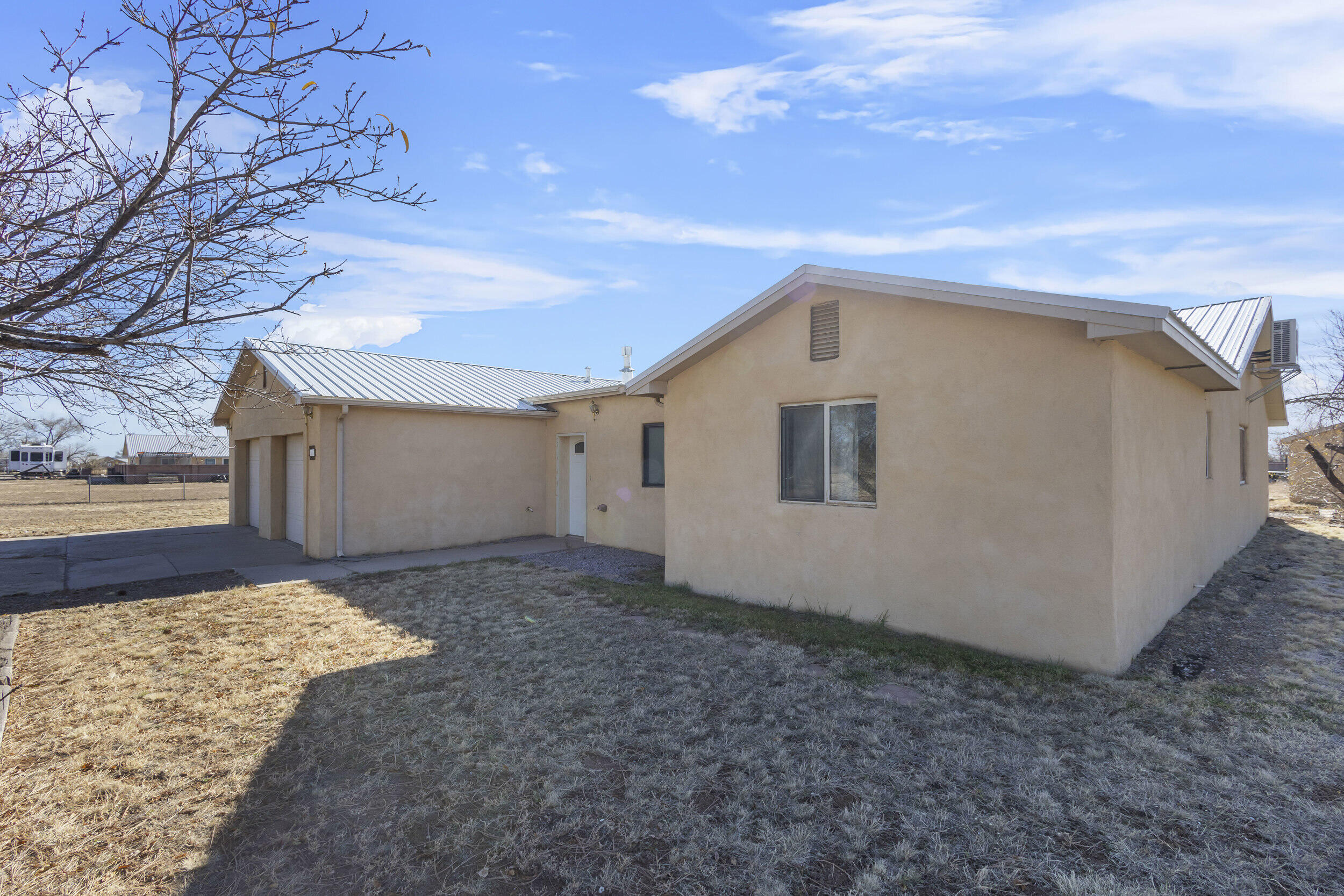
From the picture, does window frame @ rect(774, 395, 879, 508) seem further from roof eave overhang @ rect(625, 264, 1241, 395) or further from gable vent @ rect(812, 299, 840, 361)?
roof eave overhang @ rect(625, 264, 1241, 395)

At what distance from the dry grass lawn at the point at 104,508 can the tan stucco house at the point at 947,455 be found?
10883 millimetres

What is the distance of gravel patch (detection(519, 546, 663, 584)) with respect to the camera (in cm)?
941

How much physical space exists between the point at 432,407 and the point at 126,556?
6.31 meters

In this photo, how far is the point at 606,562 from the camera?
34.5 ft

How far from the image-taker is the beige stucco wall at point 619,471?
1140 cm

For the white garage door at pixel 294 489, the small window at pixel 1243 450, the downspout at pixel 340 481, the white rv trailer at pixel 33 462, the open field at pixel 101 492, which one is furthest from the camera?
the white rv trailer at pixel 33 462

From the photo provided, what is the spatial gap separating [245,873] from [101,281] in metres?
2.97

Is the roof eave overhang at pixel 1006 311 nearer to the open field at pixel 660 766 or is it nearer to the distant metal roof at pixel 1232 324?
the distant metal roof at pixel 1232 324

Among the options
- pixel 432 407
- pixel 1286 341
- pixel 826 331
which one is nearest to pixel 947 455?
pixel 826 331

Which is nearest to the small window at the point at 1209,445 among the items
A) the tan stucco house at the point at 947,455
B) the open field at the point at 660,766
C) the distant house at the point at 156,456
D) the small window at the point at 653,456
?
the tan stucco house at the point at 947,455

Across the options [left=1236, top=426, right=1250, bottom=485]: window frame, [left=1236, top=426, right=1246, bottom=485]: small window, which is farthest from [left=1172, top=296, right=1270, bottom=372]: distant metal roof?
[left=1236, top=426, right=1246, bottom=485]: small window

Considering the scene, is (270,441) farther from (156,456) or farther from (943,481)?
(156,456)

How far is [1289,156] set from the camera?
7.69m

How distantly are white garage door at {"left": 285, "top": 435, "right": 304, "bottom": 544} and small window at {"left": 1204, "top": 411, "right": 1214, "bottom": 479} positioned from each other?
49.9ft
